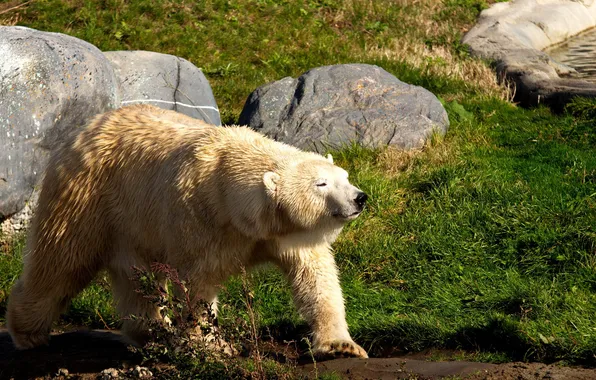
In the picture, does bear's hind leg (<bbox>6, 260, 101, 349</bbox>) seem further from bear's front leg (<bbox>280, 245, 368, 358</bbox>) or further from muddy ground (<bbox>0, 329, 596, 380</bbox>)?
bear's front leg (<bbox>280, 245, 368, 358</bbox>)

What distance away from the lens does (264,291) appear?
6805 millimetres

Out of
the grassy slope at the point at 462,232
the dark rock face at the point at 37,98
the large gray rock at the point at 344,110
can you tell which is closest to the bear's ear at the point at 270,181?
the grassy slope at the point at 462,232

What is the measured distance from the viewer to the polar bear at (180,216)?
16.3ft

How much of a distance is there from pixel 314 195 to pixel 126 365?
1.57 metres

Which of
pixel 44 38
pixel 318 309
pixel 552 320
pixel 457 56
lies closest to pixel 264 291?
pixel 318 309

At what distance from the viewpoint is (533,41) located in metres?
16.4

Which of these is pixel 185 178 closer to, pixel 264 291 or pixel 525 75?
pixel 264 291

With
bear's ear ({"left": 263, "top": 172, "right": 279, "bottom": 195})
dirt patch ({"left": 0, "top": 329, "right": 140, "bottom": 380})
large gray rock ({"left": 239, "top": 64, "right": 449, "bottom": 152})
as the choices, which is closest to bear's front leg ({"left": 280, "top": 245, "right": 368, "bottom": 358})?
bear's ear ({"left": 263, "top": 172, "right": 279, "bottom": 195})

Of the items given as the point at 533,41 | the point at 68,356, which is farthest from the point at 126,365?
the point at 533,41

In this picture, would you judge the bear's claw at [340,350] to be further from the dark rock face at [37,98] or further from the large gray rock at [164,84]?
the large gray rock at [164,84]

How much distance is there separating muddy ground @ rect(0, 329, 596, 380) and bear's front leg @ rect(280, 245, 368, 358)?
132 millimetres

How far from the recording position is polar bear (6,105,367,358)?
195 inches

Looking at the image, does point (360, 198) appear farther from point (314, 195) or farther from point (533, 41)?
point (533, 41)

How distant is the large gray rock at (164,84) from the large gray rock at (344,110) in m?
0.53
